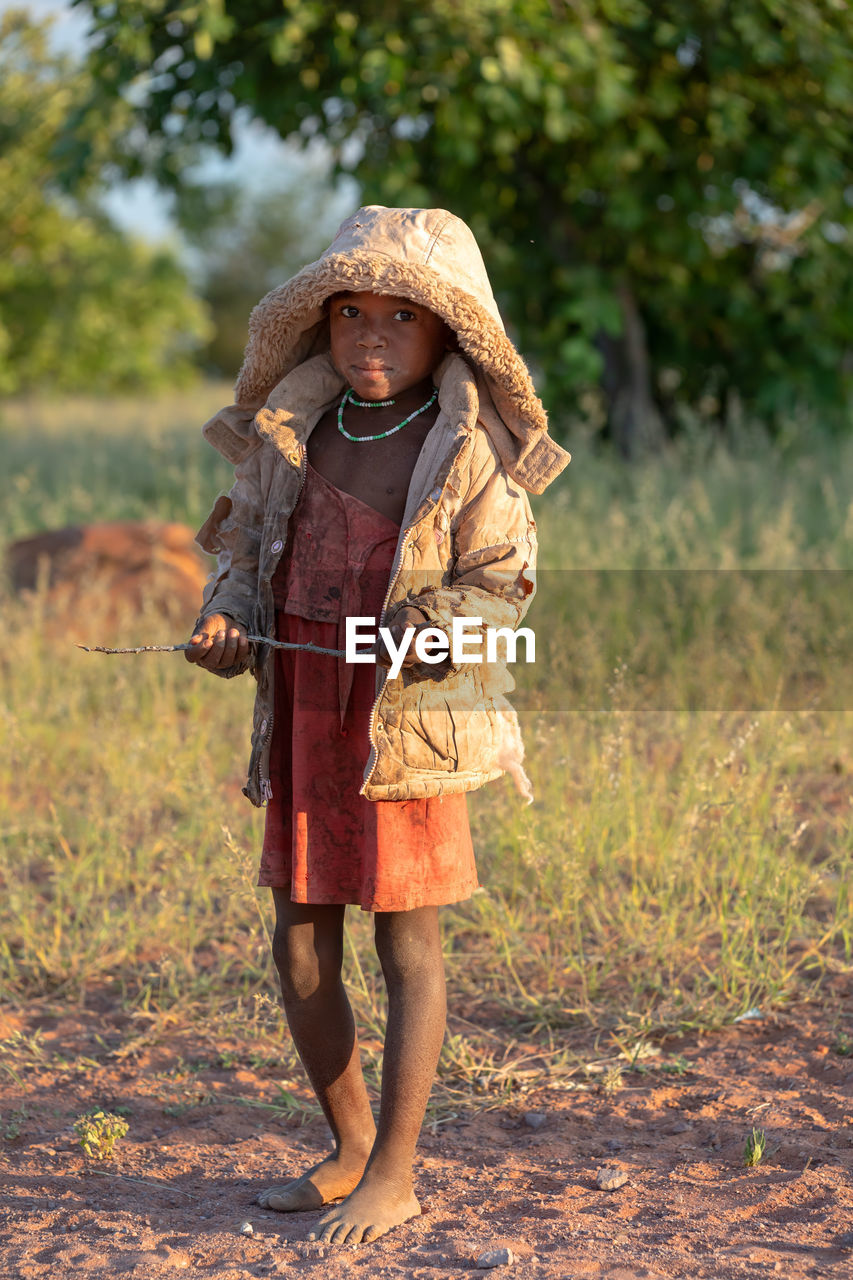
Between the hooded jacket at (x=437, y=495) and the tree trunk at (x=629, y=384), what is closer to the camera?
the hooded jacket at (x=437, y=495)

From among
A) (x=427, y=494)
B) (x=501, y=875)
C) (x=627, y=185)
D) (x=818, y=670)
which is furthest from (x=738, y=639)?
(x=627, y=185)

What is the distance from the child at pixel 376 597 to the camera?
7.56ft

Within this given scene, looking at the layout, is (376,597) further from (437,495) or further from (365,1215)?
(365,1215)

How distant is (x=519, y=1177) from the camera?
8.82ft

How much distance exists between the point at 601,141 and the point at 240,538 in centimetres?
574

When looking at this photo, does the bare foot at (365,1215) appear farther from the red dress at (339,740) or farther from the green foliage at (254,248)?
the green foliage at (254,248)

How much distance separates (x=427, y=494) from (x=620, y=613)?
3.35m

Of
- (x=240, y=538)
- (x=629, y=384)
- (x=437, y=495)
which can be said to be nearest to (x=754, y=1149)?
(x=437, y=495)

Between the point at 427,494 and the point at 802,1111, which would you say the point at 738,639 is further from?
the point at 427,494

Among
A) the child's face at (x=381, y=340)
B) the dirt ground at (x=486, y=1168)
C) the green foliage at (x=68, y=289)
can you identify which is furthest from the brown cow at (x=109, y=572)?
the green foliage at (x=68, y=289)

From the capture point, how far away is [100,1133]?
2828 mm

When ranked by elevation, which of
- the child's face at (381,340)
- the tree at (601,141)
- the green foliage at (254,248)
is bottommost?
the child's face at (381,340)

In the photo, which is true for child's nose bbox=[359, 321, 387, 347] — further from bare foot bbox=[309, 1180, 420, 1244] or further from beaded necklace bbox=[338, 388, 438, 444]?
bare foot bbox=[309, 1180, 420, 1244]

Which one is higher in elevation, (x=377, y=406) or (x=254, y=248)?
(x=254, y=248)
